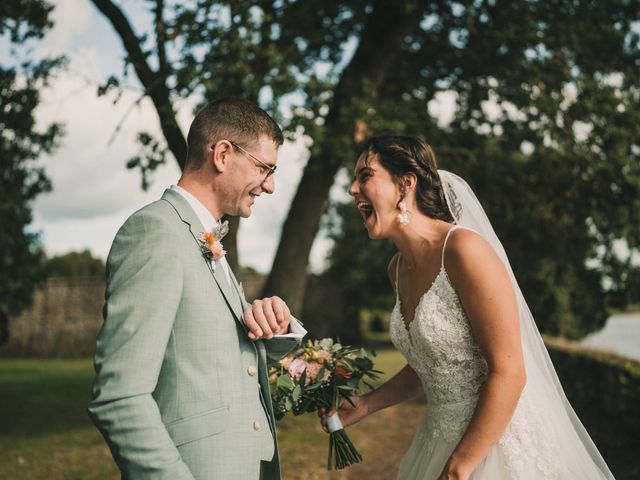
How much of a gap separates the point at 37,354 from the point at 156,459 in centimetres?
2870

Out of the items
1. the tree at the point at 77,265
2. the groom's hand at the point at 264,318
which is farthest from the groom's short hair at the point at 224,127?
the tree at the point at 77,265

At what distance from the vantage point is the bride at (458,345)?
2.75 m

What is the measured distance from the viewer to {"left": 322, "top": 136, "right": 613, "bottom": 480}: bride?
2.75 meters

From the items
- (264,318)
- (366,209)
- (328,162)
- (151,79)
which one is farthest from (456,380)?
(328,162)

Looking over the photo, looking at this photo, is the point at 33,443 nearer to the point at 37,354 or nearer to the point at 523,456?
the point at 523,456

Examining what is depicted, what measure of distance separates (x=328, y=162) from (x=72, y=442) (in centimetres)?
609

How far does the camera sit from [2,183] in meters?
11.2

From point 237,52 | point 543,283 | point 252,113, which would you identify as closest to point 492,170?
point 237,52

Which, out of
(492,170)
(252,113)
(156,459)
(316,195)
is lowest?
(156,459)

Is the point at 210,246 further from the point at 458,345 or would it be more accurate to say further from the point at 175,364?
the point at 458,345

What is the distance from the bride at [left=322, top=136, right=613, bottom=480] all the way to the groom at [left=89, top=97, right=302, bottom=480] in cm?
87

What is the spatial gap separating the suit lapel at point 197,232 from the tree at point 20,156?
21.3ft

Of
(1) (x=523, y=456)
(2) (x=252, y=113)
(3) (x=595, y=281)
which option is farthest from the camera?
(3) (x=595, y=281)

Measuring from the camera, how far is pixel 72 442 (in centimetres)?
988
